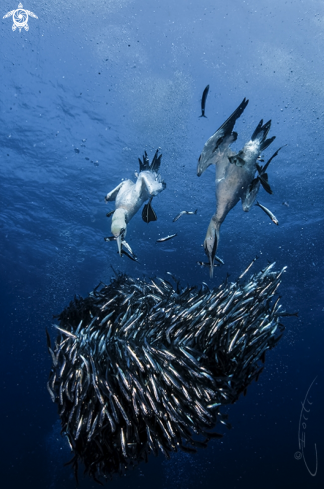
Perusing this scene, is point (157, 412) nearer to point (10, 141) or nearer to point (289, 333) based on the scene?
point (10, 141)

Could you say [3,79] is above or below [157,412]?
above

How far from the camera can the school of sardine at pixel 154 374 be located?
3031 millimetres

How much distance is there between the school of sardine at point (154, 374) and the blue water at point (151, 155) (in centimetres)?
1300

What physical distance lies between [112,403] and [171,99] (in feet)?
48.3

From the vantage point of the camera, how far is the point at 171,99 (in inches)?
572

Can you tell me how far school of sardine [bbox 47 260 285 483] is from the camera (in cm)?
303

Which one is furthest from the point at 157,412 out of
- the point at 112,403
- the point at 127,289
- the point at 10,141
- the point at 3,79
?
the point at 10,141

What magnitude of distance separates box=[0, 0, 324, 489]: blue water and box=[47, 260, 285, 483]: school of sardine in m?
13.0
